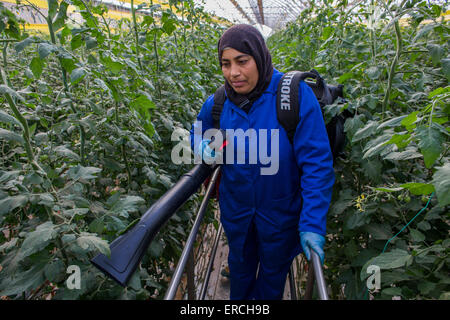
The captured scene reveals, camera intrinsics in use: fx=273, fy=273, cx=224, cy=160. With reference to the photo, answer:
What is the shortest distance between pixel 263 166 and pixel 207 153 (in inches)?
13.6

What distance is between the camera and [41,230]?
2.59ft

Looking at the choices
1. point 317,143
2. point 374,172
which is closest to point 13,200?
point 317,143

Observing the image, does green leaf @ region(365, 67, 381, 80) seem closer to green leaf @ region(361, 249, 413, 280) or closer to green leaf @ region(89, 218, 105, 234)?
green leaf @ region(361, 249, 413, 280)

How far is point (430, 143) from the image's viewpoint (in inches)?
31.6

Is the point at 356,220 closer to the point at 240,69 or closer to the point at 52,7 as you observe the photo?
the point at 240,69

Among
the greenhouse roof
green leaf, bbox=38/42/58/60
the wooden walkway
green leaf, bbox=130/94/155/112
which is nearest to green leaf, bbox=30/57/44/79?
green leaf, bbox=38/42/58/60

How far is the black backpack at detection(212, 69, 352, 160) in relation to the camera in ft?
4.84

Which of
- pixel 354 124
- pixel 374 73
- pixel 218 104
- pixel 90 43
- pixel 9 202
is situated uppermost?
pixel 90 43

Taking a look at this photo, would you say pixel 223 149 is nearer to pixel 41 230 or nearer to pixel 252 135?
pixel 252 135

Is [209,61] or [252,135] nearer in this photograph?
[252,135]

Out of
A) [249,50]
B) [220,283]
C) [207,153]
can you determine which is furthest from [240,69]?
[220,283]
